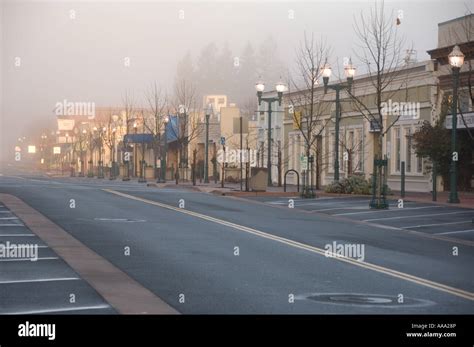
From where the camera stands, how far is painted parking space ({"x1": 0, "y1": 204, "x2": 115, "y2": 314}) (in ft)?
36.7

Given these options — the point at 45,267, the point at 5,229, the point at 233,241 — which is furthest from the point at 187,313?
the point at 5,229

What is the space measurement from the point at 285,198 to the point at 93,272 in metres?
27.8

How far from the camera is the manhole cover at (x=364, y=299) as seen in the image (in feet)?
39.6

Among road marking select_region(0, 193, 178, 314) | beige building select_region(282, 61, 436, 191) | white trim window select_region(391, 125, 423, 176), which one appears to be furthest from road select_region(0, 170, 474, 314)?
white trim window select_region(391, 125, 423, 176)

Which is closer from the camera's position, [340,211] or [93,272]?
[93,272]

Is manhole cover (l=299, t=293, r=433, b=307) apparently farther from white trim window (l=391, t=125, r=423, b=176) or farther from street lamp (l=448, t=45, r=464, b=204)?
white trim window (l=391, t=125, r=423, b=176)

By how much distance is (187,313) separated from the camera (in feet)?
36.0

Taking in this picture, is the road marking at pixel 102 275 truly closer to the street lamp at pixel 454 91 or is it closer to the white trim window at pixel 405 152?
the street lamp at pixel 454 91

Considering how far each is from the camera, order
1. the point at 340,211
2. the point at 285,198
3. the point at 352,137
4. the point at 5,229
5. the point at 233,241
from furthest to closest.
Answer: the point at 352,137, the point at 285,198, the point at 340,211, the point at 5,229, the point at 233,241

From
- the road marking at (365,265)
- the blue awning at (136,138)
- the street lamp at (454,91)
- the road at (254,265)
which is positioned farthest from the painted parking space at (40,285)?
the blue awning at (136,138)

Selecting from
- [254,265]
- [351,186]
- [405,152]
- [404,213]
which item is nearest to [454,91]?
[404,213]

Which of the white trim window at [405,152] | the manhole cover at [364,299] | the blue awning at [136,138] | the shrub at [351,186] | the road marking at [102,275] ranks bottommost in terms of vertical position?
the manhole cover at [364,299]

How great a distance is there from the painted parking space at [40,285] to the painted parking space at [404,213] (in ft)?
37.3
